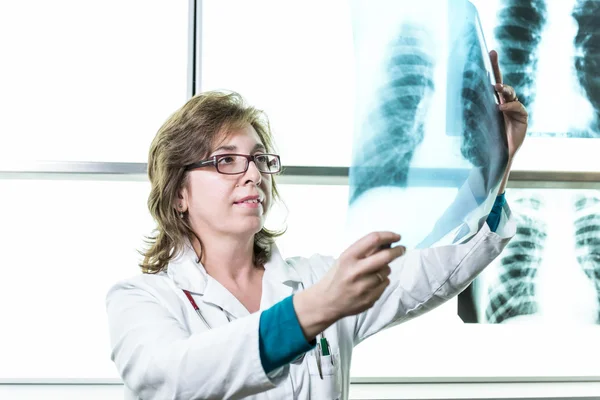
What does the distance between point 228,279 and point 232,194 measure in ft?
0.61

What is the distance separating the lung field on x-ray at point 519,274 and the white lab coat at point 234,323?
1.53ft

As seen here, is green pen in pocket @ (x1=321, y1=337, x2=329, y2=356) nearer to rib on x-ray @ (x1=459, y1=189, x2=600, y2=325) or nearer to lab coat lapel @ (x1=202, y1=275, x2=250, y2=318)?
lab coat lapel @ (x1=202, y1=275, x2=250, y2=318)

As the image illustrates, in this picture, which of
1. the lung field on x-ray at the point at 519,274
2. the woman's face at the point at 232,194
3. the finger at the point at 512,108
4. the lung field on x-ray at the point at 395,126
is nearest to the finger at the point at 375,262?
the lung field on x-ray at the point at 395,126

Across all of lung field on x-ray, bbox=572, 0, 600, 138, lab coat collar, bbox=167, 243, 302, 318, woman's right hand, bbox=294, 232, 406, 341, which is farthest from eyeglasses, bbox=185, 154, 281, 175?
lung field on x-ray, bbox=572, 0, 600, 138

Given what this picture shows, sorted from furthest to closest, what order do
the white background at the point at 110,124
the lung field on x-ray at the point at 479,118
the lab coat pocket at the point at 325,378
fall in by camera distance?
the white background at the point at 110,124
the lab coat pocket at the point at 325,378
the lung field on x-ray at the point at 479,118

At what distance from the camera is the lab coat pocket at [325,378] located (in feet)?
3.58

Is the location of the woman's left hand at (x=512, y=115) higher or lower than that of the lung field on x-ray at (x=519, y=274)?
higher

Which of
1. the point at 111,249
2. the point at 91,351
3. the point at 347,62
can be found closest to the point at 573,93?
the point at 347,62

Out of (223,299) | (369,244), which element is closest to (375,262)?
(369,244)

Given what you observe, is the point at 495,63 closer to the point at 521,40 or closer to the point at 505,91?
the point at 505,91

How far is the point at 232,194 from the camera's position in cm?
112

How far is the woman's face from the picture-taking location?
1.12m

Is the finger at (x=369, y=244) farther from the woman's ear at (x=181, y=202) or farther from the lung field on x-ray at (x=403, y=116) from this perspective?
the woman's ear at (x=181, y=202)

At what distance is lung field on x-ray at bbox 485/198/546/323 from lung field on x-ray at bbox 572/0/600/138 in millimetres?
260
